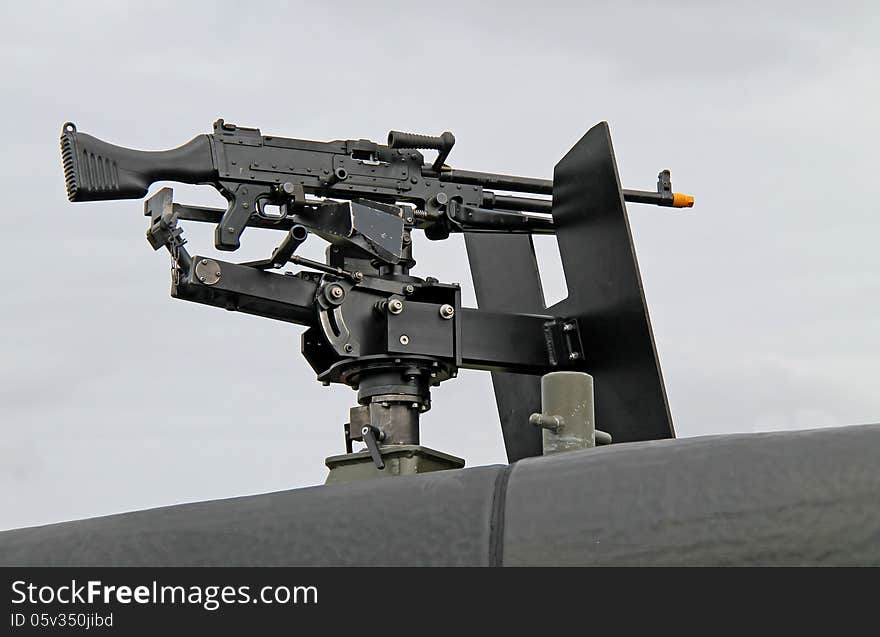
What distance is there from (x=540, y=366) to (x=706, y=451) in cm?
513

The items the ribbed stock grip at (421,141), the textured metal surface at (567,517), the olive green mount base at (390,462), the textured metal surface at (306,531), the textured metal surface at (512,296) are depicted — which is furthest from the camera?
the textured metal surface at (512,296)

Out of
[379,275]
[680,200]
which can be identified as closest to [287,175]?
[379,275]

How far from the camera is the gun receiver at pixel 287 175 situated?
6336mm

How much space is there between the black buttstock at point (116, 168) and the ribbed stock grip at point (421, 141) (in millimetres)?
1008

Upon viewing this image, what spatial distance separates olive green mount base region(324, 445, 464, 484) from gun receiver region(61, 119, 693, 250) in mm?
1326

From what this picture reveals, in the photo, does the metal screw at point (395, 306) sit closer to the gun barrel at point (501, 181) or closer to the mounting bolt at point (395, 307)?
the mounting bolt at point (395, 307)

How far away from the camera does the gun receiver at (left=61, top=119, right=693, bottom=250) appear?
6336mm

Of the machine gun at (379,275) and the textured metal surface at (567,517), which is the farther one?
the machine gun at (379,275)

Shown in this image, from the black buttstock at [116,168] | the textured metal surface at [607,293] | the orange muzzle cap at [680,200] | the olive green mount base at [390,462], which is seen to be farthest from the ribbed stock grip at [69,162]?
the orange muzzle cap at [680,200]

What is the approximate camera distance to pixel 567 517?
172cm

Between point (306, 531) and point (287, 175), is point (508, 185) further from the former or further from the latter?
point (306, 531)
